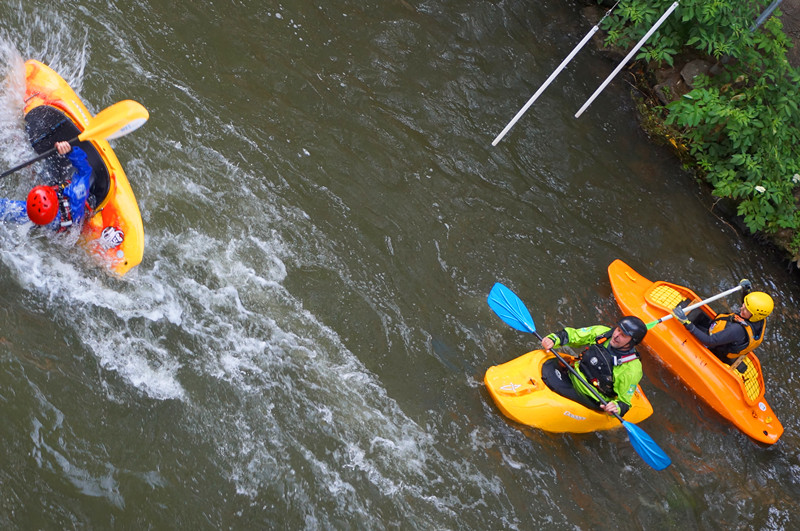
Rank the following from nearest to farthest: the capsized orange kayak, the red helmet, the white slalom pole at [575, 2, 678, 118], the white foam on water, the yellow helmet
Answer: the white foam on water
the red helmet
the capsized orange kayak
the yellow helmet
the white slalom pole at [575, 2, 678, 118]

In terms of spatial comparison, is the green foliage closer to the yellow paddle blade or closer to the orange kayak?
the orange kayak

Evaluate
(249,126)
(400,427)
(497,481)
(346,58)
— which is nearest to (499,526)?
(497,481)

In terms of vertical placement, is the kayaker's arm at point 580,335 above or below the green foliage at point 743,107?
below

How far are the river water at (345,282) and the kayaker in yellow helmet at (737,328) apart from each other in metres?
0.55

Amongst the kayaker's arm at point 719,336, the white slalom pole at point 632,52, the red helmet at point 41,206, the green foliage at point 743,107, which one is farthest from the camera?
the green foliage at point 743,107

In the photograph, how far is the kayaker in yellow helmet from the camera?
6191 millimetres

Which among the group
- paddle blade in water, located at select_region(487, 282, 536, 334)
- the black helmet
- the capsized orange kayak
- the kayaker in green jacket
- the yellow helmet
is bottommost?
the capsized orange kayak

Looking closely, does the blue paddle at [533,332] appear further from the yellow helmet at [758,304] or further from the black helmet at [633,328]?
Answer: the yellow helmet at [758,304]

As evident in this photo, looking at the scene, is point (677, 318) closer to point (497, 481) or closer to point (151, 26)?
point (497, 481)

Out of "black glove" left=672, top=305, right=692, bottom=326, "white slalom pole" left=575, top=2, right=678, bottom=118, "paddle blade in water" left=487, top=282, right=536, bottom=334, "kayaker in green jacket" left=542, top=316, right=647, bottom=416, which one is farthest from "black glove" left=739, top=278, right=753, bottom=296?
"white slalom pole" left=575, top=2, right=678, bottom=118

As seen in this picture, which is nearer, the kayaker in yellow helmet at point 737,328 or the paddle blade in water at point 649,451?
the paddle blade in water at point 649,451

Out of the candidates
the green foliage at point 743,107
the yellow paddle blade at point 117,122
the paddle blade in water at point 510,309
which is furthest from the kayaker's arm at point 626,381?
the yellow paddle blade at point 117,122

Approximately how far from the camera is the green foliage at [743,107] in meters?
7.82

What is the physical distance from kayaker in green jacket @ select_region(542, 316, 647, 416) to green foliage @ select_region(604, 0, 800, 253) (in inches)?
140
